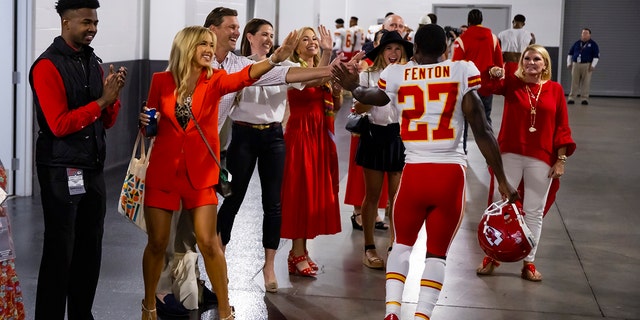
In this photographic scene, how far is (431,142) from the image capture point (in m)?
4.82

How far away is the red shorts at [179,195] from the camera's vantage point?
4.73 m

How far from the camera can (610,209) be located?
9430mm

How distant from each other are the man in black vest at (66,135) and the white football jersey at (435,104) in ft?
4.92

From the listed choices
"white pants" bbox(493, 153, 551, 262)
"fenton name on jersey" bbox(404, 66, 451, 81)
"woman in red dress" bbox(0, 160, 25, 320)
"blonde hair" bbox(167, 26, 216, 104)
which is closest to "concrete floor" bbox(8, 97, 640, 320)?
"white pants" bbox(493, 153, 551, 262)

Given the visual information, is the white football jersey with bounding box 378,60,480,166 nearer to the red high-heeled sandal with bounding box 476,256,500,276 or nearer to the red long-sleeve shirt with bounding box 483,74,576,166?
the red long-sleeve shirt with bounding box 483,74,576,166

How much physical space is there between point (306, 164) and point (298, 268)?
73 cm

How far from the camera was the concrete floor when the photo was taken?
222 inches

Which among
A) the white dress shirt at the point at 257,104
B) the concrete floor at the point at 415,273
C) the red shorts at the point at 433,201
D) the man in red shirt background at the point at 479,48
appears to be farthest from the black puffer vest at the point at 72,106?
the man in red shirt background at the point at 479,48

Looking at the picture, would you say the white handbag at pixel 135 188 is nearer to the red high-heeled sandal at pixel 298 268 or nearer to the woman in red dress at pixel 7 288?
the woman in red dress at pixel 7 288

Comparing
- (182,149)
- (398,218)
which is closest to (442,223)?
(398,218)

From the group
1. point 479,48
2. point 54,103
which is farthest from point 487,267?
point 479,48

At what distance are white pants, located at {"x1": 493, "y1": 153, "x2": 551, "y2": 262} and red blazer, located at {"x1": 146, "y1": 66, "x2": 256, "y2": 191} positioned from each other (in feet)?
7.83

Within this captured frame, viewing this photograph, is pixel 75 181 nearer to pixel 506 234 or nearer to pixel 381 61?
pixel 506 234

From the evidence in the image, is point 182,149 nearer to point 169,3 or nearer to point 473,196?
point 473,196
